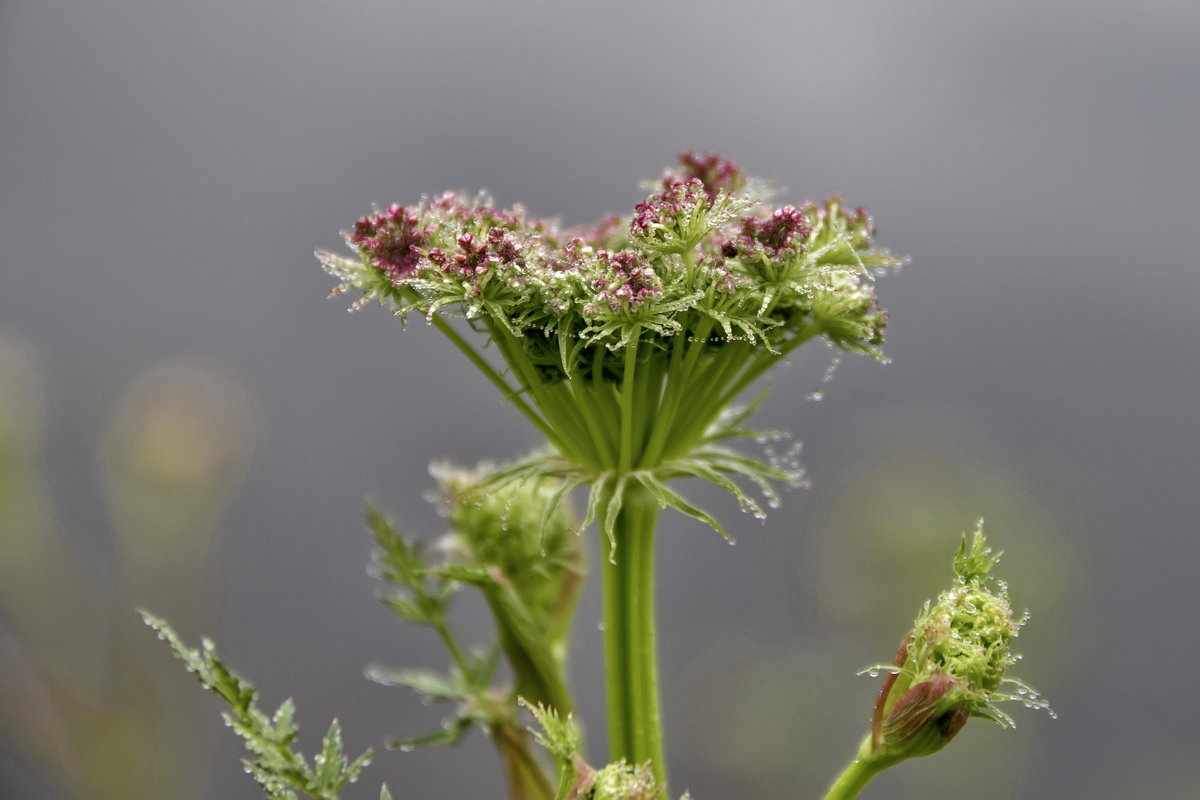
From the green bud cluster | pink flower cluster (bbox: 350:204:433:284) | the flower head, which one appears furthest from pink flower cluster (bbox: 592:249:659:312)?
the green bud cluster

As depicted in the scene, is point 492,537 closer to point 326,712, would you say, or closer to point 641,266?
point 641,266

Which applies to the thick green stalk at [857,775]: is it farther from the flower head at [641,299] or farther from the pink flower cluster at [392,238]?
the pink flower cluster at [392,238]

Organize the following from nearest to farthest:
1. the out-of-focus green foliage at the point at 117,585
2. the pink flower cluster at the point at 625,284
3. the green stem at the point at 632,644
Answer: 1. the pink flower cluster at the point at 625,284
2. the green stem at the point at 632,644
3. the out-of-focus green foliage at the point at 117,585

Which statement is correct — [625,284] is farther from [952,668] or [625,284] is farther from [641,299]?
[952,668]

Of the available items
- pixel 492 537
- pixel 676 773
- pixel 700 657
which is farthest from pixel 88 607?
pixel 492 537

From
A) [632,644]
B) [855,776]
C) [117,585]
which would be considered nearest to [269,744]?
[632,644]

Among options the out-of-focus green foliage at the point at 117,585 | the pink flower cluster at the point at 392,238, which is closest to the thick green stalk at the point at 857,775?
the pink flower cluster at the point at 392,238

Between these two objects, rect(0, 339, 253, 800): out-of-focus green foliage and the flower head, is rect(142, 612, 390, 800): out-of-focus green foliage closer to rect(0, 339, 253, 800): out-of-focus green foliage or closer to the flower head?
the flower head
